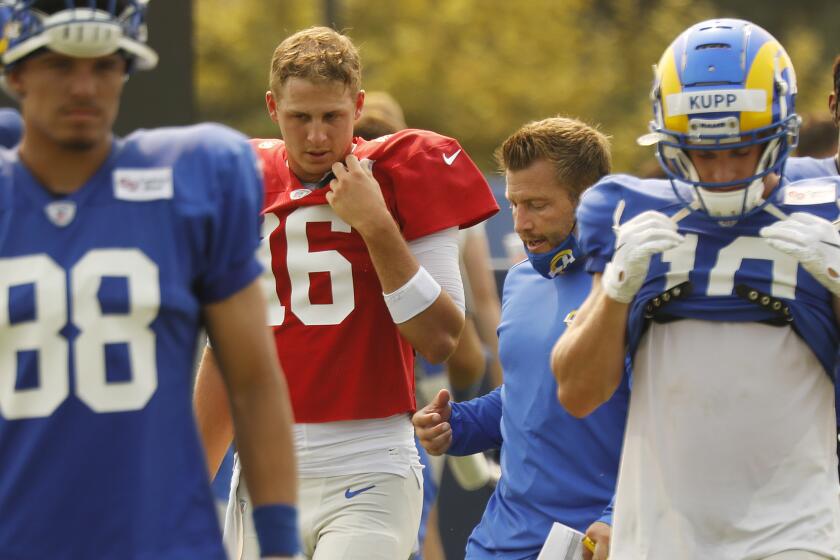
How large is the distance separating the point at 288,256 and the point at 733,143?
152 centimetres

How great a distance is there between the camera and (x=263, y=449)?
3.16 m

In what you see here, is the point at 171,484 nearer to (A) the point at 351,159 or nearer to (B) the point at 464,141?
(A) the point at 351,159

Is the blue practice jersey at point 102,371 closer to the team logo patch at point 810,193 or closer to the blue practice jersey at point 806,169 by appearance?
the team logo patch at point 810,193

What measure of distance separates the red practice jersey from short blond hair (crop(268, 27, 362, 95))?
0.24 m

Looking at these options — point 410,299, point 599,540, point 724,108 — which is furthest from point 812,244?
point 410,299

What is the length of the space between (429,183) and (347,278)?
357 mm

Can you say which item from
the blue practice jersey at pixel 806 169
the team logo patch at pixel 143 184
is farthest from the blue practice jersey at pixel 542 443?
the team logo patch at pixel 143 184

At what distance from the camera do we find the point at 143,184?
3084 mm

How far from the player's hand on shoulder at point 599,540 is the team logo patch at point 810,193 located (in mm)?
1027

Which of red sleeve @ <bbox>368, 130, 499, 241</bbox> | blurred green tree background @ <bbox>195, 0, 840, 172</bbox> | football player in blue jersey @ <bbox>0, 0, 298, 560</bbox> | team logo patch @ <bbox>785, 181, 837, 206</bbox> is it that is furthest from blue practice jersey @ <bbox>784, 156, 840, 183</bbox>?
blurred green tree background @ <bbox>195, 0, 840, 172</bbox>

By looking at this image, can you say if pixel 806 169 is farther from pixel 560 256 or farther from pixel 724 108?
pixel 724 108

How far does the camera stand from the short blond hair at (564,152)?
4637mm

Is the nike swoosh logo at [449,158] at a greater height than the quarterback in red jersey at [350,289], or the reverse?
the nike swoosh logo at [449,158]

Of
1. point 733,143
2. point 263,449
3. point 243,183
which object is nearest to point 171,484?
point 263,449
